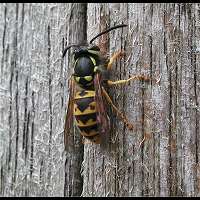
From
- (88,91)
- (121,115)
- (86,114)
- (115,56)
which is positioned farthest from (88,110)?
(115,56)

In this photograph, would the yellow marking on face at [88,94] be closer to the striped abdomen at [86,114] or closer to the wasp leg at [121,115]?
the striped abdomen at [86,114]

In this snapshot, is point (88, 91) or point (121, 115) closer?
point (121, 115)

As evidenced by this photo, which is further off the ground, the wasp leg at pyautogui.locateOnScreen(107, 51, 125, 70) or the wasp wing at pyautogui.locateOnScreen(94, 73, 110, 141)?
the wasp leg at pyautogui.locateOnScreen(107, 51, 125, 70)

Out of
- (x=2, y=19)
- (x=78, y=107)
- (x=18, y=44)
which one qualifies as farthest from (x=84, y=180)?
(x=2, y=19)

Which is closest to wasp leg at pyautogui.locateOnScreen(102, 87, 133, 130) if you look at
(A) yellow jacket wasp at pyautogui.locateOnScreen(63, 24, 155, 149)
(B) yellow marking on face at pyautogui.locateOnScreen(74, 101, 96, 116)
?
(A) yellow jacket wasp at pyautogui.locateOnScreen(63, 24, 155, 149)

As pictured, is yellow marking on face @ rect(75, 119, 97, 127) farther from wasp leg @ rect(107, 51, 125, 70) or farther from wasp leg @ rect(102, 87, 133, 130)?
wasp leg @ rect(107, 51, 125, 70)

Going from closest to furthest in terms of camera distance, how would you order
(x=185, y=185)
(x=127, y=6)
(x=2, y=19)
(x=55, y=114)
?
(x=185, y=185)
(x=127, y=6)
(x=55, y=114)
(x=2, y=19)

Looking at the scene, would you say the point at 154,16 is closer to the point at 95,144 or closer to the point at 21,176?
the point at 95,144

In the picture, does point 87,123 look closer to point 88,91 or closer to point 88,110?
point 88,110
